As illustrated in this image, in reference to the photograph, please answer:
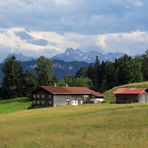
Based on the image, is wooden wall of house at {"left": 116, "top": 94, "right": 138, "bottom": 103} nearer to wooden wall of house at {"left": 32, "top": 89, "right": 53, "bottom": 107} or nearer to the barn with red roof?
the barn with red roof

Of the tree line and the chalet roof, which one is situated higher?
the tree line

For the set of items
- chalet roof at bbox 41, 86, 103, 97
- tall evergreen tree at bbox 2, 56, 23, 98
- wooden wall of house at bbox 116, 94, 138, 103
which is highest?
tall evergreen tree at bbox 2, 56, 23, 98

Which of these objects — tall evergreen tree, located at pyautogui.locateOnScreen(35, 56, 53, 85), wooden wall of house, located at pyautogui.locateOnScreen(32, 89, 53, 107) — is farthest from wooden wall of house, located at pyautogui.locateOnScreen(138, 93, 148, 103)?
tall evergreen tree, located at pyautogui.locateOnScreen(35, 56, 53, 85)

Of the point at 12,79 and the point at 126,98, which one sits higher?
the point at 12,79

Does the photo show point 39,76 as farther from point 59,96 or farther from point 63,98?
point 59,96

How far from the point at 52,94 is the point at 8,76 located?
48842 millimetres

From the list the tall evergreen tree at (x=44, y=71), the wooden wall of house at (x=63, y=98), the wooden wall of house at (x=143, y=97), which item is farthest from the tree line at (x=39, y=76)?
the wooden wall of house at (x=143, y=97)

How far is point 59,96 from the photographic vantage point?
13038cm

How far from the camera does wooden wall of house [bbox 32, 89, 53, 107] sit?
13012 cm

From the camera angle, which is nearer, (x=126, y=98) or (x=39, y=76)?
(x=126, y=98)

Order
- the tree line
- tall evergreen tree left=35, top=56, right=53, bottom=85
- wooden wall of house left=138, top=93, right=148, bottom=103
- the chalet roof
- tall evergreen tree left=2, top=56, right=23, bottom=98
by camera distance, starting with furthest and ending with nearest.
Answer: tall evergreen tree left=2, top=56, right=23, bottom=98 < the tree line < tall evergreen tree left=35, top=56, right=53, bottom=85 < the chalet roof < wooden wall of house left=138, top=93, right=148, bottom=103

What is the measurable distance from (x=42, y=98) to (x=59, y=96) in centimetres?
556

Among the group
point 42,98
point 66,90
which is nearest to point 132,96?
point 66,90

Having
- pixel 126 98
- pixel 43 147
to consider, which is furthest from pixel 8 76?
pixel 43 147
